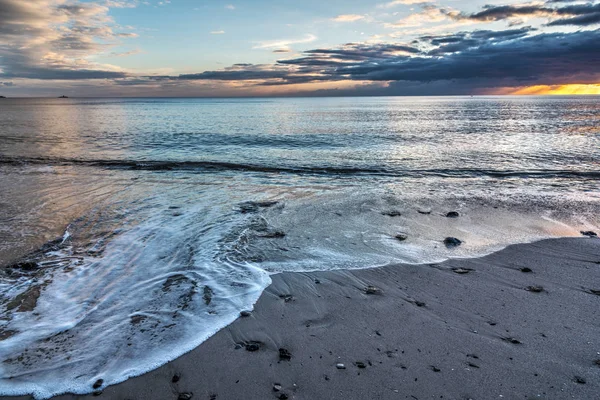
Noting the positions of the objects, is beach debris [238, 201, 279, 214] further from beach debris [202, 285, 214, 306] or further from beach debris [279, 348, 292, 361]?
beach debris [279, 348, 292, 361]

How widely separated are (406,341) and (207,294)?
3007mm

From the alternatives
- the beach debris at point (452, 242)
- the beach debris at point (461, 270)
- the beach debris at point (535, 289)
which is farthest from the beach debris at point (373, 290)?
the beach debris at point (452, 242)

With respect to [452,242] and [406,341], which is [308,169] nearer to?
[452,242]

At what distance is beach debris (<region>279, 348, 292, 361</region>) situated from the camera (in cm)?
404

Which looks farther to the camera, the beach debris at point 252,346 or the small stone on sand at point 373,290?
the small stone on sand at point 373,290

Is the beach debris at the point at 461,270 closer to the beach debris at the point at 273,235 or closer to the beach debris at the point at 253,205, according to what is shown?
the beach debris at the point at 273,235

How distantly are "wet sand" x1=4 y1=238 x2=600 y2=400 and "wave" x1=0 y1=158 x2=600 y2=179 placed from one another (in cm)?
1016

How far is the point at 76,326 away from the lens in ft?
15.5

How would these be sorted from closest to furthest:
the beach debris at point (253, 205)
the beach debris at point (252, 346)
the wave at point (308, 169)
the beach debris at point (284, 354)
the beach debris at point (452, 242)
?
the beach debris at point (284, 354)
the beach debris at point (252, 346)
the beach debris at point (452, 242)
the beach debris at point (253, 205)
the wave at point (308, 169)

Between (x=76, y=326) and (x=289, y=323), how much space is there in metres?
2.80

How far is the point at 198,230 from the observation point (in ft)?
28.0

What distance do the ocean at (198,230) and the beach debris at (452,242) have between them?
97 millimetres

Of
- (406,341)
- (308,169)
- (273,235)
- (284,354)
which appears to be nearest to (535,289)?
(406,341)

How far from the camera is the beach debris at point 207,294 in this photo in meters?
5.41
